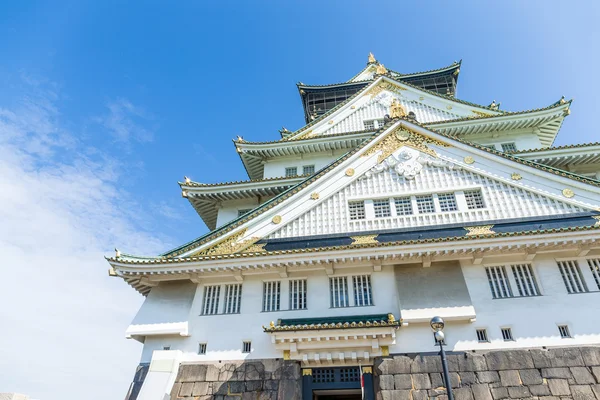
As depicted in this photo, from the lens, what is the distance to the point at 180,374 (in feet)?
42.4

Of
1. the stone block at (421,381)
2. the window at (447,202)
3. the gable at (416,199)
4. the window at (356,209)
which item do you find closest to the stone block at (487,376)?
the stone block at (421,381)

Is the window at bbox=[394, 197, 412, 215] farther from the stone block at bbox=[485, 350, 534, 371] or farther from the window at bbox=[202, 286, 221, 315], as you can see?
the window at bbox=[202, 286, 221, 315]

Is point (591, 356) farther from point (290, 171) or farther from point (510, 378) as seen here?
point (290, 171)

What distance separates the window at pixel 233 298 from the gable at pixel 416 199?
2.51 metres

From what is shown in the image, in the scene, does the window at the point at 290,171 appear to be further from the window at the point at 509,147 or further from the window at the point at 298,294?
the window at the point at 509,147

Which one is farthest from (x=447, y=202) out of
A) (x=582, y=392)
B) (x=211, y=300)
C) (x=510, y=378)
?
(x=211, y=300)

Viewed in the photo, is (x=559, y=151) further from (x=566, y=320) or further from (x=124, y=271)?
(x=124, y=271)

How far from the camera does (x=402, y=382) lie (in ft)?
38.1

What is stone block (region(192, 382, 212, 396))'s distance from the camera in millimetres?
12523

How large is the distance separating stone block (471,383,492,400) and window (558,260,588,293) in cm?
447

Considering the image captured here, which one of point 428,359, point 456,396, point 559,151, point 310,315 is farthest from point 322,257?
point 559,151

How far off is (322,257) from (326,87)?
20.4 m

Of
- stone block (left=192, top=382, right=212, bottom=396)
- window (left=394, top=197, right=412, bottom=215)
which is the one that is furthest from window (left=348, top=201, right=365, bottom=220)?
stone block (left=192, top=382, right=212, bottom=396)

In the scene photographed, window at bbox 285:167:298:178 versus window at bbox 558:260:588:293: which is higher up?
window at bbox 285:167:298:178
